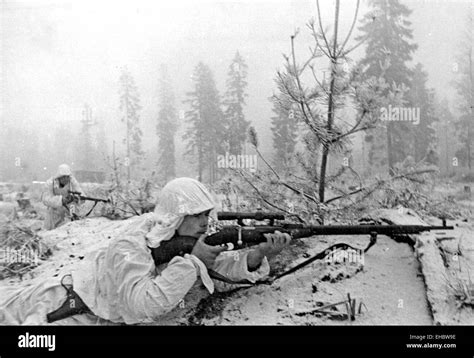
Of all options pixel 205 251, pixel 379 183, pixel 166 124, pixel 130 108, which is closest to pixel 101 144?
pixel 130 108

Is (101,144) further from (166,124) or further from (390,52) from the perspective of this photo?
(390,52)

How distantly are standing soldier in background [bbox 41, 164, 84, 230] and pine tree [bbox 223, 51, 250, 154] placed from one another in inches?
77.0

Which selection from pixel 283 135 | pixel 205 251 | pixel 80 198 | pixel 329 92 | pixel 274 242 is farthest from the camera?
pixel 80 198

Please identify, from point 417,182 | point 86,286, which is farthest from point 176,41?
point 417,182

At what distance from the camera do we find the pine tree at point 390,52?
7.70 ft

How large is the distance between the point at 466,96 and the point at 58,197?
3.77 m

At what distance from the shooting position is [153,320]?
1.96 metres

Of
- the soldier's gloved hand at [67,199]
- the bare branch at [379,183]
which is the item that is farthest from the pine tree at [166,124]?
the soldier's gloved hand at [67,199]

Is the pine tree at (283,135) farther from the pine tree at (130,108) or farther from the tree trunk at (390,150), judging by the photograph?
the pine tree at (130,108)

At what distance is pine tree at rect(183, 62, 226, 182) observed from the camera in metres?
2.40

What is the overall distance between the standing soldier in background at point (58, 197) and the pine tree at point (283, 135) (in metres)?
2.14

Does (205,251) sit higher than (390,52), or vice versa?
(390,52)

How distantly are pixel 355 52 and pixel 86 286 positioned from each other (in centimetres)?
217

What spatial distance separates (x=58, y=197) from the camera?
153 inches
